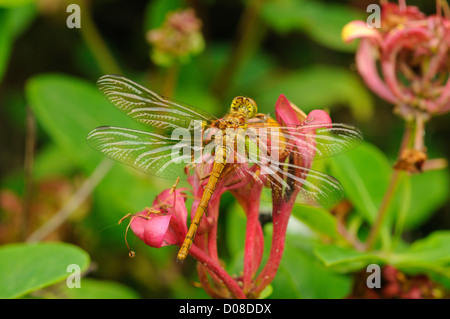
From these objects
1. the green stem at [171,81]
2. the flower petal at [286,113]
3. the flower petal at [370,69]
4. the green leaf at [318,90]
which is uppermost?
the green leaf at [318,90]

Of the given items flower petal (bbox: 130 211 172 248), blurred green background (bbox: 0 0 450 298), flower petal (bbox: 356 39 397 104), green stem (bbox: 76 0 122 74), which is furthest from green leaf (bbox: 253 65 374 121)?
flower petal (bbox: 130 211 172 248)

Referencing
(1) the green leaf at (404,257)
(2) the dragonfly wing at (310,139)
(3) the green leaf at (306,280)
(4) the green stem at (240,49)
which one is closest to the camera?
(2) the dragonfly wing at (310,139)

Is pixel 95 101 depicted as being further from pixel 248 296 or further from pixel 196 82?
pixel 248 296

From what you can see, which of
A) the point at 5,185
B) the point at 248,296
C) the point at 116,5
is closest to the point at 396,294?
the point at 248,296

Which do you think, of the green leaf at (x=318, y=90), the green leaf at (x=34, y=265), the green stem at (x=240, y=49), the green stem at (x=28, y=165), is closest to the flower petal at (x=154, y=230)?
the green leaf at (x=34, y=265)

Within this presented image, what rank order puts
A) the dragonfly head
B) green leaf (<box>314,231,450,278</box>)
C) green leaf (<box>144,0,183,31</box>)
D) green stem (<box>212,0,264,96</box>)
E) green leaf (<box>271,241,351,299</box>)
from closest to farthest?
the dragonfly head, green leaf (<box>314,231,450,278</box>), green leaf (<box>271,241,351,299</box>), green leaf (<box>144,0,183,31</box>), green stem (<box>212,0,264,96</box>)

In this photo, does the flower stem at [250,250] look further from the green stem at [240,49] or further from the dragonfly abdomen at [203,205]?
the green stem at [240,49]

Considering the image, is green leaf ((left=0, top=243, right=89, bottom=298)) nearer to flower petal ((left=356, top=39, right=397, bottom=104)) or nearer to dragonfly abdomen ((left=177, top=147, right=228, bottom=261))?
dragonfly abdomen ((left=177, top=147, right=228, bottom=261))

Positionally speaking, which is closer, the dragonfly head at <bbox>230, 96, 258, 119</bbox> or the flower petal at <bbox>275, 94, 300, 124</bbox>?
the flower petal at <bbox>275, 94, 300, 124</bbox>

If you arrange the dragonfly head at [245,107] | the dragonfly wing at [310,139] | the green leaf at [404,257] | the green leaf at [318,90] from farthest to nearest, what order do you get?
the green leaf at [318,90] < the green leaf at [404,257] < the dragonfly head at [245,107] < the dragonfly wing at [310,139]
